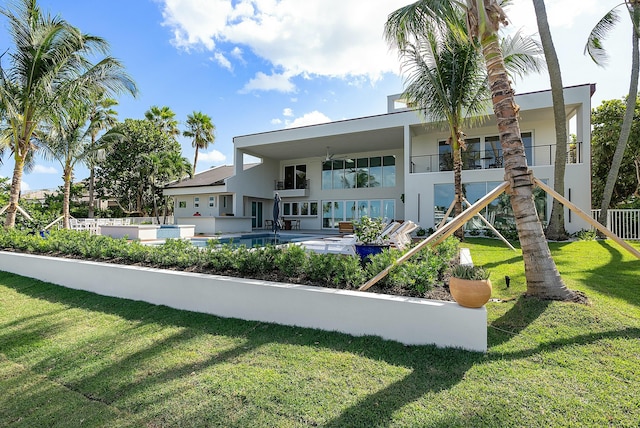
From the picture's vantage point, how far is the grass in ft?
7.79

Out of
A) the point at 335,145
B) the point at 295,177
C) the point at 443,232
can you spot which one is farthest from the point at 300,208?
the point at 443,232

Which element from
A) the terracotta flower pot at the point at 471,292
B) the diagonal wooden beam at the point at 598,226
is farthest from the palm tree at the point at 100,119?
the diagonal wooden beam at the point at 598,226

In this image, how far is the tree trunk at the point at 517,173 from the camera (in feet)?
14.1

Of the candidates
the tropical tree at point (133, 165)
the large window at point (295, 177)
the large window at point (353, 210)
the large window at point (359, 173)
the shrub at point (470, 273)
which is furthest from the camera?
the large window at point (295, 177)

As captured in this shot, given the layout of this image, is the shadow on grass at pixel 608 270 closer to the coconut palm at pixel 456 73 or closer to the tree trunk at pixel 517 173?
the tree trunk at pixel 517 173

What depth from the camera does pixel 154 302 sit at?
5258 mm

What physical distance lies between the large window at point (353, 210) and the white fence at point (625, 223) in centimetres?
1040

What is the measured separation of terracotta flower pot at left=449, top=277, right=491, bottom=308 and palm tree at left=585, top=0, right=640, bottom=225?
41.5 ft

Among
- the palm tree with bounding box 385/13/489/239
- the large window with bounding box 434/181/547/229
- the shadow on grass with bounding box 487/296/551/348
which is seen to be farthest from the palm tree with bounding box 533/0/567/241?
the shadow on grass with bounding box 487/296/551/348

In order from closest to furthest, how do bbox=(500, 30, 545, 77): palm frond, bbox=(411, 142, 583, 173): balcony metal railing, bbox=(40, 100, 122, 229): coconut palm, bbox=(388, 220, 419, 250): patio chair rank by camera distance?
1. bbox=(388, 220, 419, 250): patio chair
2. bbox=(500, 30, 545, 77): palm frond
3. bbox=(411, 142, 583, 173): balcony metal railing
4. bbox=(40, 100, 122, 229): coconut palm

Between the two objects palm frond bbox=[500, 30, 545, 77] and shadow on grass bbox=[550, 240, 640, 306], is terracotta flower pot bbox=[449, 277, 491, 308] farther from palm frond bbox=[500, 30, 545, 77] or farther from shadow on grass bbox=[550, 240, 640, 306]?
palm frond bbox=[500, 30, 545, 77]

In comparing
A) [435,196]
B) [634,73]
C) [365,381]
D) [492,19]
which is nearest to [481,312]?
[365,381]

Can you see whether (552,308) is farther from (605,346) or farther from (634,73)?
(634,73)

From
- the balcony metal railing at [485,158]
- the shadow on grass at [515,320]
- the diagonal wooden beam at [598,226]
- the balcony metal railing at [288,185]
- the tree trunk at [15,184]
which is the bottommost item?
the shadow on grass at [515,320]
